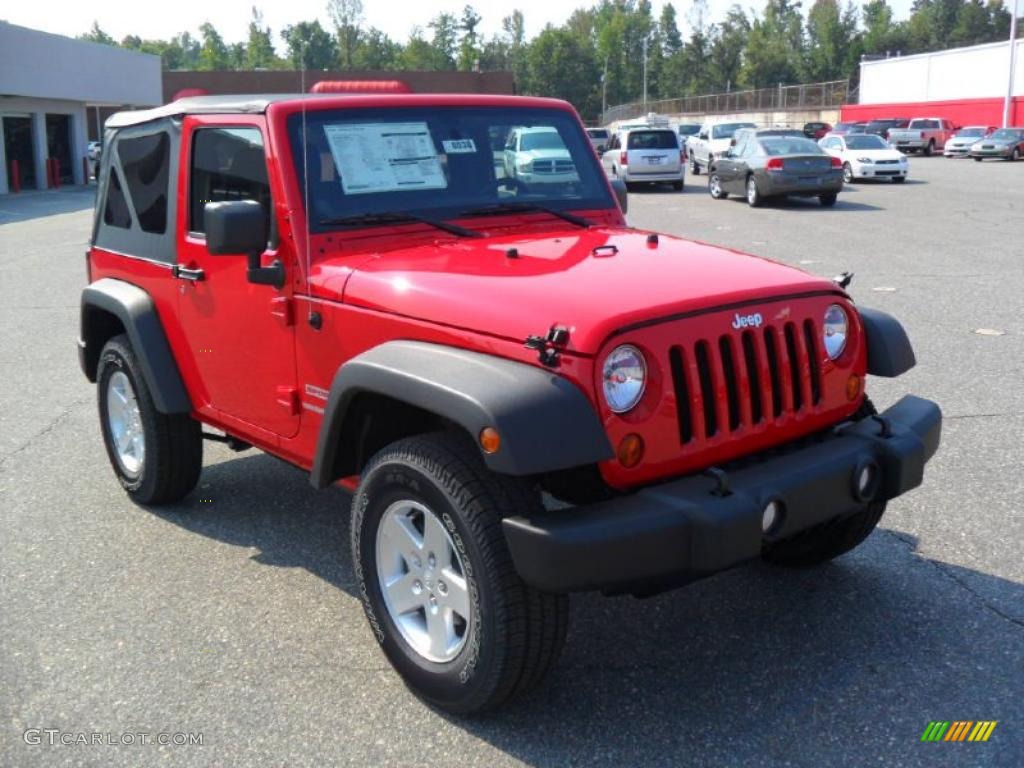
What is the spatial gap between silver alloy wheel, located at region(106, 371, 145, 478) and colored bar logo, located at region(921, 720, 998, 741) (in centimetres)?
378

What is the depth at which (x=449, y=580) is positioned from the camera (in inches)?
137

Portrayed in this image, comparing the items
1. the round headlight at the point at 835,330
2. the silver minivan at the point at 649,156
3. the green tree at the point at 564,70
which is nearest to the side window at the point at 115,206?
the round headlight at the point at 835,330

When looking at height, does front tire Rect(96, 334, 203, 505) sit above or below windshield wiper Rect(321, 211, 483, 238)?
below

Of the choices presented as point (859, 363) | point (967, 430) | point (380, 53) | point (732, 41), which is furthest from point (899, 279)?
point (732, 41)

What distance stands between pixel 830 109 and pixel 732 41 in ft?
153

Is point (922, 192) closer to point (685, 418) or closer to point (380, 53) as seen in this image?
point (685, 418)

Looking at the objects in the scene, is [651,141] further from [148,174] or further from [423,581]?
[423,581]

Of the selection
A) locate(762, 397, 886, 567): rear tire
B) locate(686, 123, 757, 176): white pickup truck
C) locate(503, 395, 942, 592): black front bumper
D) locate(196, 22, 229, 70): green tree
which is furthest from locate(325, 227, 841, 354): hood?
locate(196, 22, 229, 70): green tree

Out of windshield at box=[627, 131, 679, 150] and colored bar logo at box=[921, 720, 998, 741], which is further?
windshield at box=[627, 131, 679, 150]

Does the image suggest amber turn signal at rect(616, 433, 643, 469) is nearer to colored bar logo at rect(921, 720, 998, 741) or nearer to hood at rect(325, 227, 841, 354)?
hood at rect(325, 227, 841, 354)

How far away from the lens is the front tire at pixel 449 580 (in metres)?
3.23

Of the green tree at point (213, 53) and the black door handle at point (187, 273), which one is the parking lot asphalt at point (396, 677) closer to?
the black door handle at point (187, 273)

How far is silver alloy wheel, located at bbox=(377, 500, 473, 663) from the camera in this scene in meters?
3.46

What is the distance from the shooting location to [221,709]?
363cm
